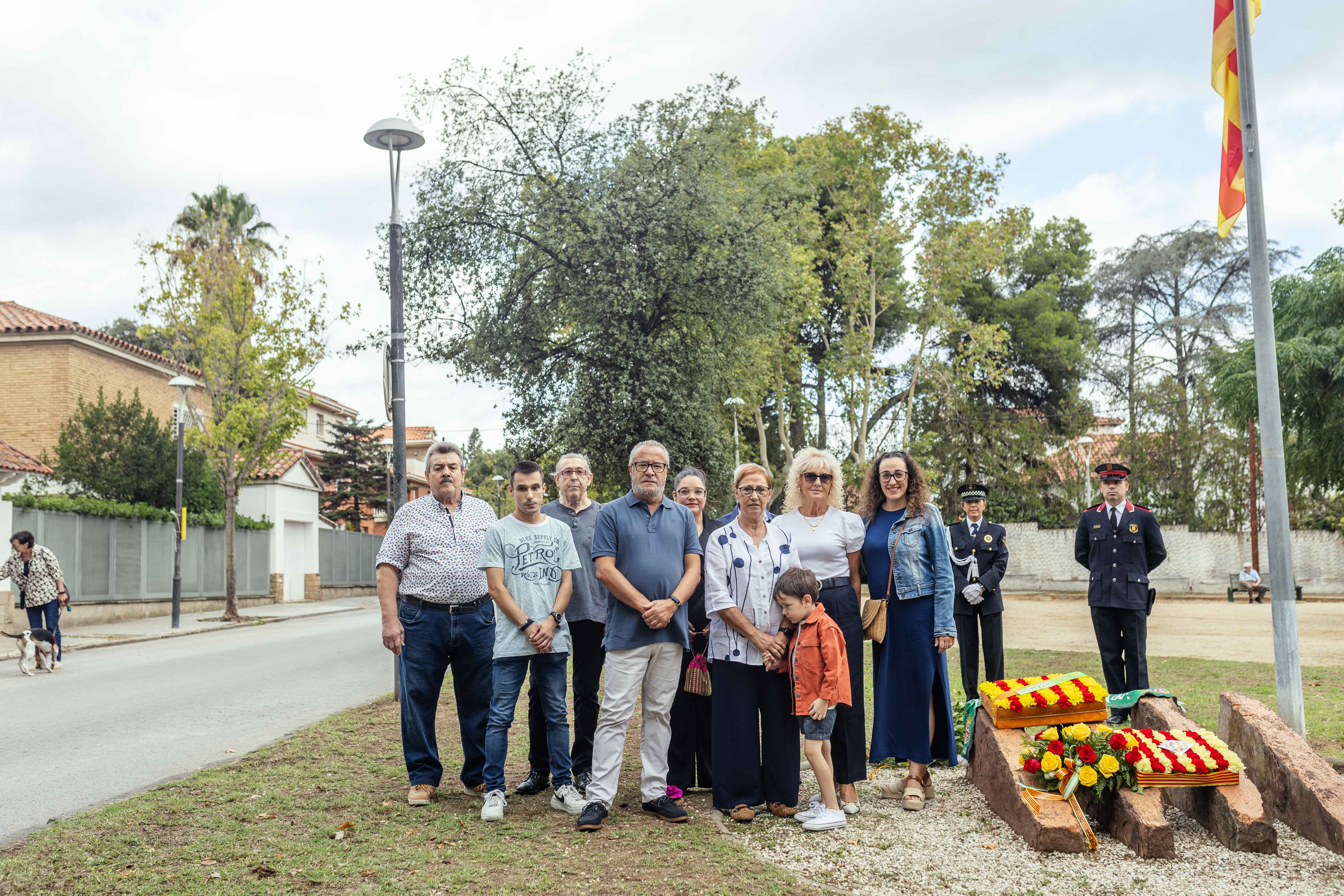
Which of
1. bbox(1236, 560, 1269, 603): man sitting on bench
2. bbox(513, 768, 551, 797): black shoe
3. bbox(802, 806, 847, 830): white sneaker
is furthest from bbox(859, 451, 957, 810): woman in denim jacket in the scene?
bbox(1236, 560, 1269, 603): man sitting on bench

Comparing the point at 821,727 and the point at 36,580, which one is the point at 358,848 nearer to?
the point at 821,727

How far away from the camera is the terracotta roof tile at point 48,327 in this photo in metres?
30.0

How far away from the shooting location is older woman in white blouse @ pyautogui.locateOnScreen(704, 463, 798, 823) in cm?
580

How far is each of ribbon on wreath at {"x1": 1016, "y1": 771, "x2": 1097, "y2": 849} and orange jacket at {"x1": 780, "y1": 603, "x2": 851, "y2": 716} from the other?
3.34ft

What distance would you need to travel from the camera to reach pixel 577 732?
21.0ft

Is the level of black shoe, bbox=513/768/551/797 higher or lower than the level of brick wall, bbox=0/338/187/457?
lower

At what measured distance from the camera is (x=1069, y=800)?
5312 mm

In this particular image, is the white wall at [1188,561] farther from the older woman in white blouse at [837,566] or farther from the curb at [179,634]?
the older woman in white blouse at [837,566]

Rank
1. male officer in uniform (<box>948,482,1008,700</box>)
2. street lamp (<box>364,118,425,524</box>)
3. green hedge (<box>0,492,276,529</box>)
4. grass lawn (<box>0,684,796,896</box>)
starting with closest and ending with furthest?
grass lawn (<box>0,684,796,896</box>)
male officer in uniform (<box>948,482,1008,700</box>)
street lamp (<box>364,118,425,524</box>)
green hedge (<box>0,492,276,529</box>)

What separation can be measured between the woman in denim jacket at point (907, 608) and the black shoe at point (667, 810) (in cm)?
133

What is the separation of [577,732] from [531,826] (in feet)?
2.92

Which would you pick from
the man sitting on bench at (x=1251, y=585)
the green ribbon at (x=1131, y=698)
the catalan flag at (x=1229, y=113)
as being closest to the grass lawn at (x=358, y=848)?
the green ribbon at (x=1131, y=698)

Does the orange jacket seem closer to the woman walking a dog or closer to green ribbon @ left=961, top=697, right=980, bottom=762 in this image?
green ribbon @ left=961, top=697, right=980, bottom=762

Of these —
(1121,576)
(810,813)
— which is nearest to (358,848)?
(810,813)
